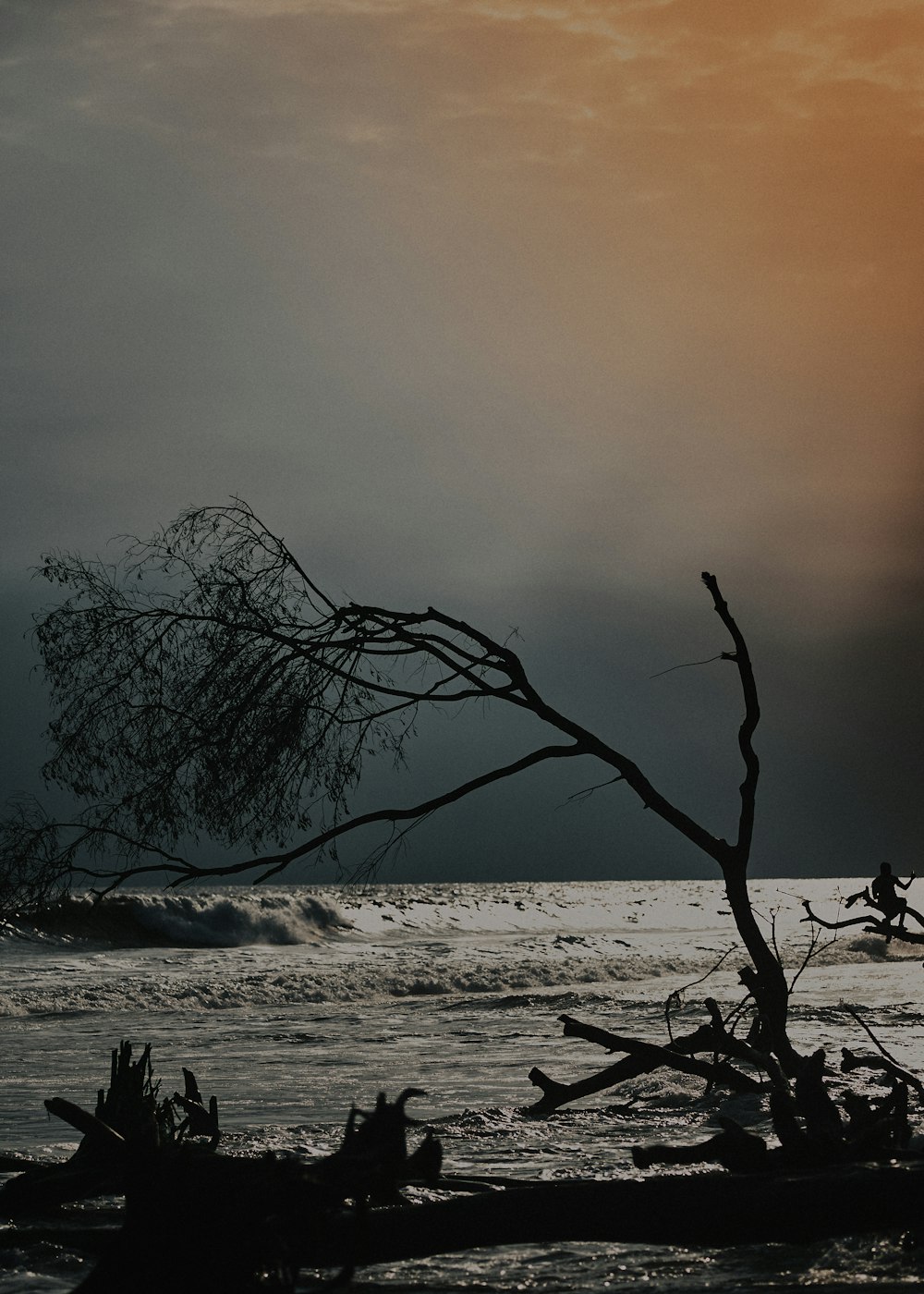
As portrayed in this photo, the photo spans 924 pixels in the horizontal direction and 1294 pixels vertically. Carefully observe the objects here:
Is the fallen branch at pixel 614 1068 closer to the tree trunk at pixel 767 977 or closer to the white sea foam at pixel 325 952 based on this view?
the tree trunk at pixel 767 977

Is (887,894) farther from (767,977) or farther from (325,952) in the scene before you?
(325,952)

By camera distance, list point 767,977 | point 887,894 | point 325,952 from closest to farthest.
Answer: point 887,894, point 767,977, point 325,952

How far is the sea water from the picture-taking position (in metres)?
6.03

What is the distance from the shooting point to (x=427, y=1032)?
19469mm

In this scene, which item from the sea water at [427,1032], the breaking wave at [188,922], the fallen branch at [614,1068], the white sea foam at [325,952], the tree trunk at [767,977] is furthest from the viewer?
the breaking wave at [188,922]

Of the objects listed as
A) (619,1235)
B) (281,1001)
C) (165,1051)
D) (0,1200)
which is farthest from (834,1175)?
(281,1001)

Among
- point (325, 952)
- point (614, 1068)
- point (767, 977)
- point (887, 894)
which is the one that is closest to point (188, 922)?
point (325, 952)

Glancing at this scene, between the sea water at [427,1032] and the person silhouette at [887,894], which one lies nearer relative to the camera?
the sea water at [427,1032]

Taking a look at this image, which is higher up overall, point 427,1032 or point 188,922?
point 427,1032

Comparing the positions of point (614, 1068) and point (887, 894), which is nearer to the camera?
point (614, 1068)

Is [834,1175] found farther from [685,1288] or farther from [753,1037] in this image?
[753,1037]

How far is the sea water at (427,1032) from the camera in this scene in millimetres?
6031

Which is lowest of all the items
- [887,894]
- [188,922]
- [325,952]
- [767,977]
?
[325,952]

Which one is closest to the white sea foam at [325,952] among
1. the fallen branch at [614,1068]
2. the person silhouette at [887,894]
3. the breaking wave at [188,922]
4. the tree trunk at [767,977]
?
the breaking wave at [188,922]
